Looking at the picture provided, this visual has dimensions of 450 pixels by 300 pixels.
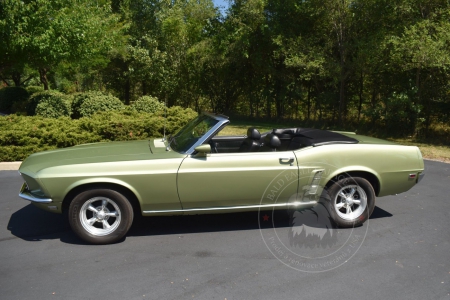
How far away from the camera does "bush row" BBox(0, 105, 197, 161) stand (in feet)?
31.1

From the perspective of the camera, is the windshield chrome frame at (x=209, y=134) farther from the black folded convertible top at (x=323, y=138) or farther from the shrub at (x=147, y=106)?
the shrub at (x=147, y=106)

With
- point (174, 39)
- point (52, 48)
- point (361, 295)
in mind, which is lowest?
point (361, 295)

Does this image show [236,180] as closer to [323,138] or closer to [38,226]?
[323,138]

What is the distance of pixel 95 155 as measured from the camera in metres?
5.09

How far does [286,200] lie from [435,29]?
1070 cm

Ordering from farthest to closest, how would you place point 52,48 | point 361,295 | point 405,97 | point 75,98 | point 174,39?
point 174,39 → point 75,98 → point 405,97 → point 52,48 → point 361,295

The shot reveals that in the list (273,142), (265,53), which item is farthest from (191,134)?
(265,53)

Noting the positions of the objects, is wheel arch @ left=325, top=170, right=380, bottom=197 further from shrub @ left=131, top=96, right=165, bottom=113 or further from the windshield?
shrub @ left=131, top=96, right=165, bottom=113

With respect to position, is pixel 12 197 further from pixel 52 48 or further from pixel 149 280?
pixel 52 48

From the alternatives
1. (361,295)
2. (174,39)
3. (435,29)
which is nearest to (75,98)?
(174,39)

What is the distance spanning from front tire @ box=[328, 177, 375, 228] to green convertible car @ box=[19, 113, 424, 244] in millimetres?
13

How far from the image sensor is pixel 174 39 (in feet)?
70.3

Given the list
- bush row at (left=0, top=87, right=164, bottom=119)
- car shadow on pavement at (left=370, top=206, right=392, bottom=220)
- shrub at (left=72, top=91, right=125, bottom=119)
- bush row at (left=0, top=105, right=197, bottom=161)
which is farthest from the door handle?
shrub at (left=72, top=91, right=125, bottom=119)

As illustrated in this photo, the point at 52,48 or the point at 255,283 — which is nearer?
the point at 255,283
